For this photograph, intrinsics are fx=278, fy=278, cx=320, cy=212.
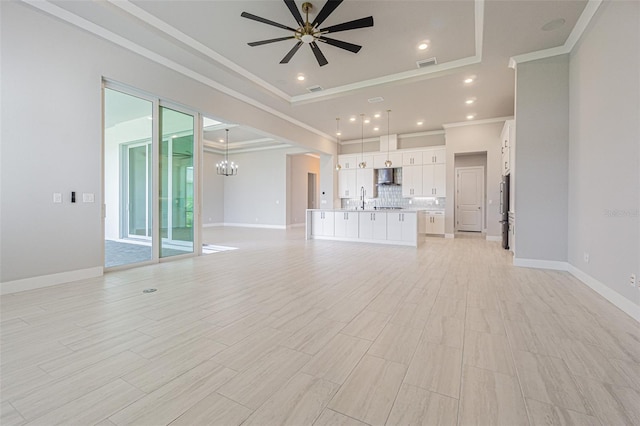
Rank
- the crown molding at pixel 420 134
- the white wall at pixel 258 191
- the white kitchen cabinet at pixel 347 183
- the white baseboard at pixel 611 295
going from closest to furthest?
the white baseboard at pixel 611 295
the crown molding at pixel 420 134
the white kitchen cabinet at pixel 347 183
the white wall at pixel 258 191

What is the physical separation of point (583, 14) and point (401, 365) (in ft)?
15.8

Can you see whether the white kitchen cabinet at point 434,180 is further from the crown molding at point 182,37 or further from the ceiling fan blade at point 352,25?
the ceiling fan blade at point 352,25

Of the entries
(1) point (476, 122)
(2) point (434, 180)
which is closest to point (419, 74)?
(1) point (476, 122)

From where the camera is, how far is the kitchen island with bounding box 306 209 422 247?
6.73m

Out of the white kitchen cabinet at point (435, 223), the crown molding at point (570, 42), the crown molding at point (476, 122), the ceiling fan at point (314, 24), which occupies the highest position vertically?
the crown molding at point (476, 122)

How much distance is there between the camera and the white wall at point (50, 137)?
319 centimetres

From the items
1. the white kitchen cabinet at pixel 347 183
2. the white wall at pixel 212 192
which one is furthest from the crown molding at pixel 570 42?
the white wall at pixel 212 192

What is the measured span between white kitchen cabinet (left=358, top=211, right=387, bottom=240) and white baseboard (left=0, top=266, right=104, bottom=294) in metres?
5.43

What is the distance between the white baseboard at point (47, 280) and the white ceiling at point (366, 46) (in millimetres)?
3370

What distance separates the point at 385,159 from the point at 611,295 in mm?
7583

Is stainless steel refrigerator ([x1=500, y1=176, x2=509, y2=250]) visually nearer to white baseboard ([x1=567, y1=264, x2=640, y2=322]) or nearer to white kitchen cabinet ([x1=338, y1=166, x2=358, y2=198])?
white baseboard ([x1=567, y1=264, x2=640, y2=322])

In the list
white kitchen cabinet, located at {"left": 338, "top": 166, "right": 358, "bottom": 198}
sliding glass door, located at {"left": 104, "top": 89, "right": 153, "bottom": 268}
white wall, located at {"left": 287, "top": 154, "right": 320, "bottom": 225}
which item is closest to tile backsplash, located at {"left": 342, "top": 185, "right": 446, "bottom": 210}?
white kitchen cabinet, located at {"left": 338, "top": 166, "right": 358, "bottom": 198}

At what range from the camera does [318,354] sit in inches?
75.1

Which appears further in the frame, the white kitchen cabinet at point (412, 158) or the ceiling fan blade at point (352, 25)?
the white kitchen cabinet at point (412, 158)
